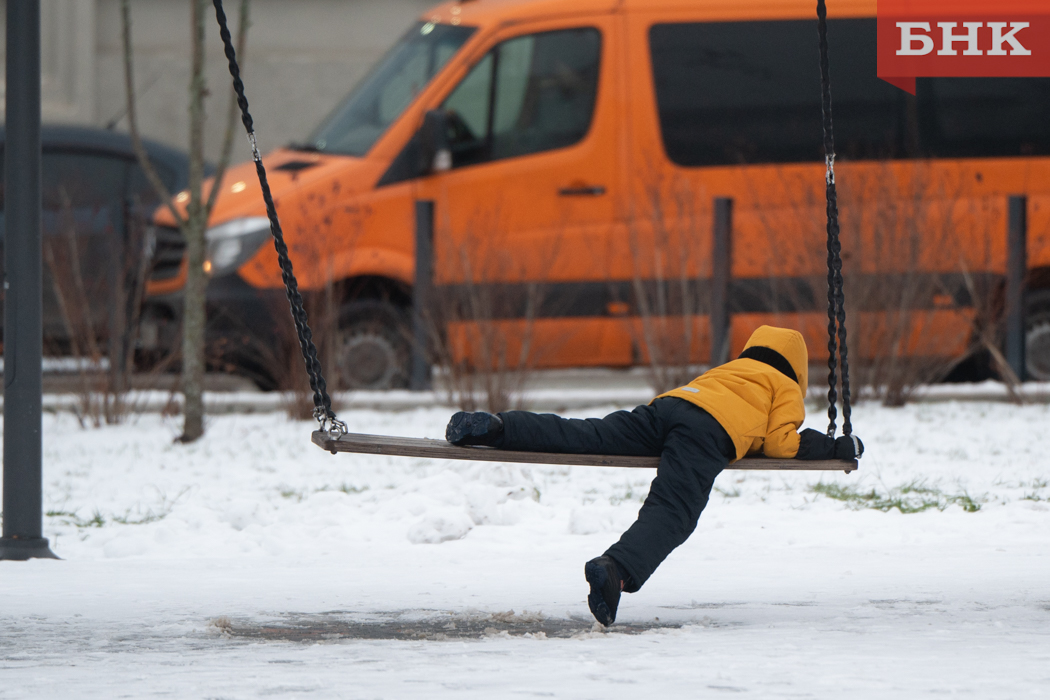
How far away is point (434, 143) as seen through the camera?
30.1ft

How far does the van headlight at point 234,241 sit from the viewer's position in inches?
359

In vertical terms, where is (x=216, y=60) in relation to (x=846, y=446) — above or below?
above

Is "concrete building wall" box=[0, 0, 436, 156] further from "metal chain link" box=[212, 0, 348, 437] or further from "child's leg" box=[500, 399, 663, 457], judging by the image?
"child's leg" box=[500, 399, 663, 457]

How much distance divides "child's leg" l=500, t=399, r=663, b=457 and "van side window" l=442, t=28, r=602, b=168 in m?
5.17

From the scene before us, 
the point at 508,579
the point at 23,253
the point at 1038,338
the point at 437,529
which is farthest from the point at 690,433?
the point at 1038,338

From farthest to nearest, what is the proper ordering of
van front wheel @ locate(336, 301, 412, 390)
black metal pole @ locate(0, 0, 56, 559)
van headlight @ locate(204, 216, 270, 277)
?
1. van front wheel @ locate(336, 301, 412, 390)
2. van headlight @ locate(204, 216, 270, 277)
3. black metal pole @ locate(0, 0, 56, 559)

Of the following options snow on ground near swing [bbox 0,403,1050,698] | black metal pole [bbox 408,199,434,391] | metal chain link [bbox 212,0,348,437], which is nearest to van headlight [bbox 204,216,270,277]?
black metal pole [bbox 408,199,434,391]

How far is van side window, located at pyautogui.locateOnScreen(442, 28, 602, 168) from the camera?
9.32 m

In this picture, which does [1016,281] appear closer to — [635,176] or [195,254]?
[635,176]

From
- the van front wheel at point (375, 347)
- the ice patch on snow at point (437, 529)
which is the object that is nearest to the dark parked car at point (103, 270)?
the van front wheel at point (375, 347)

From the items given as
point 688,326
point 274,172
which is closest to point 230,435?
point 274,172

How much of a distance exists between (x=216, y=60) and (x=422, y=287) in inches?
397

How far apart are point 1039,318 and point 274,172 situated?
16.6 ft

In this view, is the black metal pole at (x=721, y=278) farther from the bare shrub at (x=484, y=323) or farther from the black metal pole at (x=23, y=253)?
the black metal pole at (x=23, y=253)
